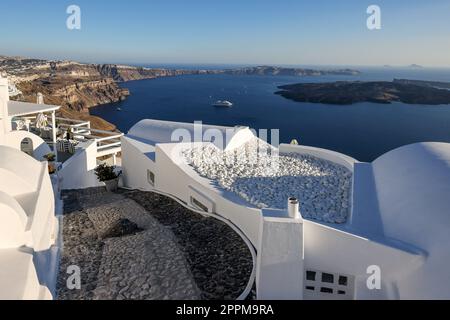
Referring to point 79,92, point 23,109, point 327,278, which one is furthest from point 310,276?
point 79,92

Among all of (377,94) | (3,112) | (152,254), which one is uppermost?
(377,94)

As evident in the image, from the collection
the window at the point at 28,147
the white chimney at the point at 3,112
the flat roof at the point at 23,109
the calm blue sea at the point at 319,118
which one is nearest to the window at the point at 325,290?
the white chimney at the point at 3,112

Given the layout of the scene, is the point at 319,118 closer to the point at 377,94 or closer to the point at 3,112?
the point at 377,94

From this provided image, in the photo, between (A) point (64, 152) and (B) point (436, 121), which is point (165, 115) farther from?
(A) point (64, 152)

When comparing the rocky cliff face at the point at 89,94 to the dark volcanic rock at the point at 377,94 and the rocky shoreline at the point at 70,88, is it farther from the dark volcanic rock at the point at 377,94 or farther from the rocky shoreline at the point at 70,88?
the dark volcanic rock at the point at 377,94

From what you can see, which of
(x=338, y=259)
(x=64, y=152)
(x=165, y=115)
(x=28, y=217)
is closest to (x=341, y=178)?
(x=338, y=259)

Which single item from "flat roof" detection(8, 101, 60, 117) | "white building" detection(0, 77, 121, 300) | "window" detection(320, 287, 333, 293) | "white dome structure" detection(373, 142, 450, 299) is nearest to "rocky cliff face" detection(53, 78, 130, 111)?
"flat roof" detection(8, 101, 60, 117)

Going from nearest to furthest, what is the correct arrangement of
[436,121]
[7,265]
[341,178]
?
[7,265]
[341,178]
[436,121]

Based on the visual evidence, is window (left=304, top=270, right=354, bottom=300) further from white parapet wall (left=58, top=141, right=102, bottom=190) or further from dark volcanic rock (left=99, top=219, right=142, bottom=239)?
white parapet wall (left=58, top=141, right=102, bottom=190)
